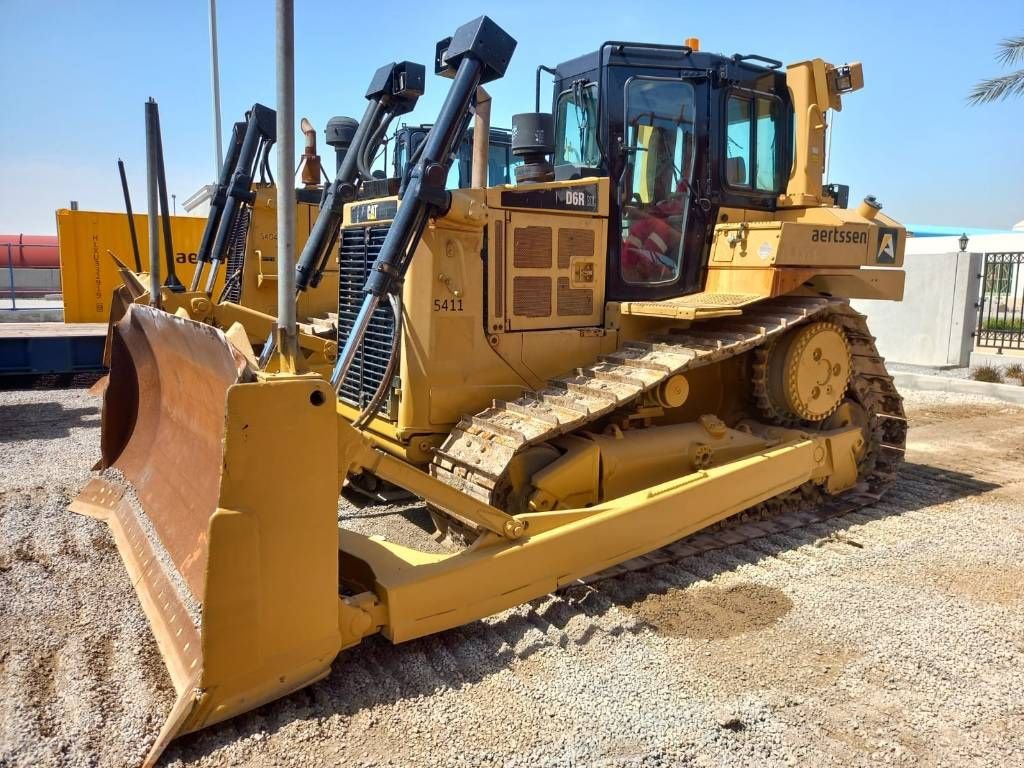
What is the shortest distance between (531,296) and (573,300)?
332mm

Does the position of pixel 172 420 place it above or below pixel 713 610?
above

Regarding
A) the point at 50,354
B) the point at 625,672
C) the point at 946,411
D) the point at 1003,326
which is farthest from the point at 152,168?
the point at 1003,326

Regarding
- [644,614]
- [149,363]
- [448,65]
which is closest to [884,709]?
[644,614]

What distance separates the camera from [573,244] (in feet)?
15.8

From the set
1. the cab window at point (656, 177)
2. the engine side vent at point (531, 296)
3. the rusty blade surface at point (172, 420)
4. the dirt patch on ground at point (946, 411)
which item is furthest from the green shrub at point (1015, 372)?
the rusty blade surface at point (172, 420)

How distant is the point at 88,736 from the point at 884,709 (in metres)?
3.03

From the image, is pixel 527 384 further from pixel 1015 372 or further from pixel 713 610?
pixel 1015 372

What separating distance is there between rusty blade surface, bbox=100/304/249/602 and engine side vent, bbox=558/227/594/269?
7.33 feet

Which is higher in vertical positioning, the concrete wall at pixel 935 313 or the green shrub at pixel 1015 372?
the concrete wall at pixel 935 313

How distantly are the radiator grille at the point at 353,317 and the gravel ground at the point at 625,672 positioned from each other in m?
0.95

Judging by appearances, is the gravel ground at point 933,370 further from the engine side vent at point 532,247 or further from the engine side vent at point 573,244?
the engine side vent at point 532,247

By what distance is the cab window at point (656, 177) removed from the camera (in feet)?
16.6

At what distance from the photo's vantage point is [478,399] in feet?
15.0

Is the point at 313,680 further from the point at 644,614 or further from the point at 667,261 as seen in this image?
the point at 667,261
